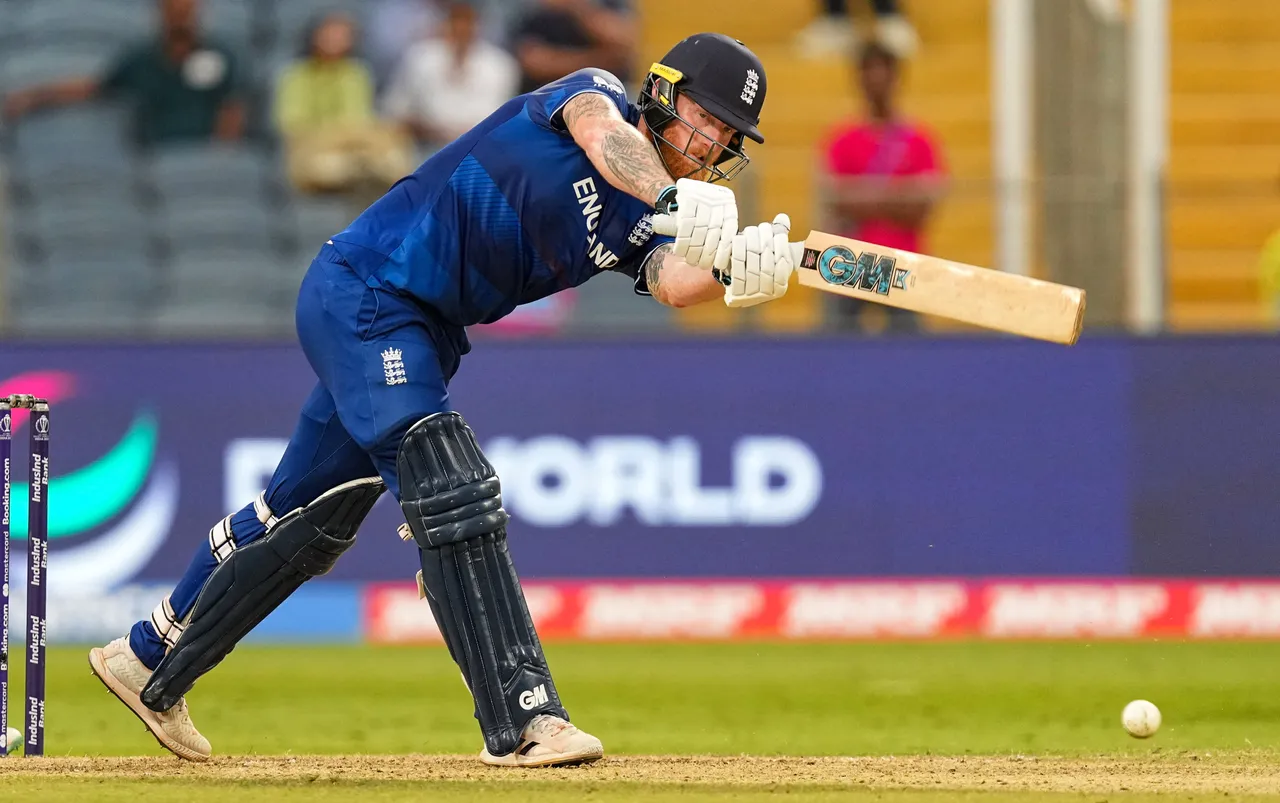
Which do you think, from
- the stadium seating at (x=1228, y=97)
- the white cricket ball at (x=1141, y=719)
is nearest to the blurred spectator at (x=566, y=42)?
the stadium seating at (x=1228, y=97)

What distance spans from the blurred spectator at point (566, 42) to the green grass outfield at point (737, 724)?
165 inches

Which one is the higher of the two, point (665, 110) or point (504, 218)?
point (665, 110)

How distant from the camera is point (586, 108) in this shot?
17.3 ft

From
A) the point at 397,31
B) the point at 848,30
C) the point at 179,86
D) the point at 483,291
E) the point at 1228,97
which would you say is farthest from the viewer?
the point at 1228,97

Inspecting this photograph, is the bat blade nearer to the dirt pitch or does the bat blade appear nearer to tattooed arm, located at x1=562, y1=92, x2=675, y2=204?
tattooed arm, located at x1=562, y1=92, x2=675, y2=204

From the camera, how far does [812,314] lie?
34.8 ft

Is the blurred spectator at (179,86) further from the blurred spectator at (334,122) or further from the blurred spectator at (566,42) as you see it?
the blurred spectator at (566,42)

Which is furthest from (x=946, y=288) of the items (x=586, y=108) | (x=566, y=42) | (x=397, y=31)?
(x=397, y=31)

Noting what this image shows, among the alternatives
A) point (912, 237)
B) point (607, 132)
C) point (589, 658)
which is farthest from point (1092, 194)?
point (607, 132)

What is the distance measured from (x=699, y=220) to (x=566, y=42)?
790 cm

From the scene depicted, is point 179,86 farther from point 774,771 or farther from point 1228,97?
point 774,771

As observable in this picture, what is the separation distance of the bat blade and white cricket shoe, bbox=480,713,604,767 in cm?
132

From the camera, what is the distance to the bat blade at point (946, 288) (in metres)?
5.17

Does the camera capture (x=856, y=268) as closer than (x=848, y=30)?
Yes
